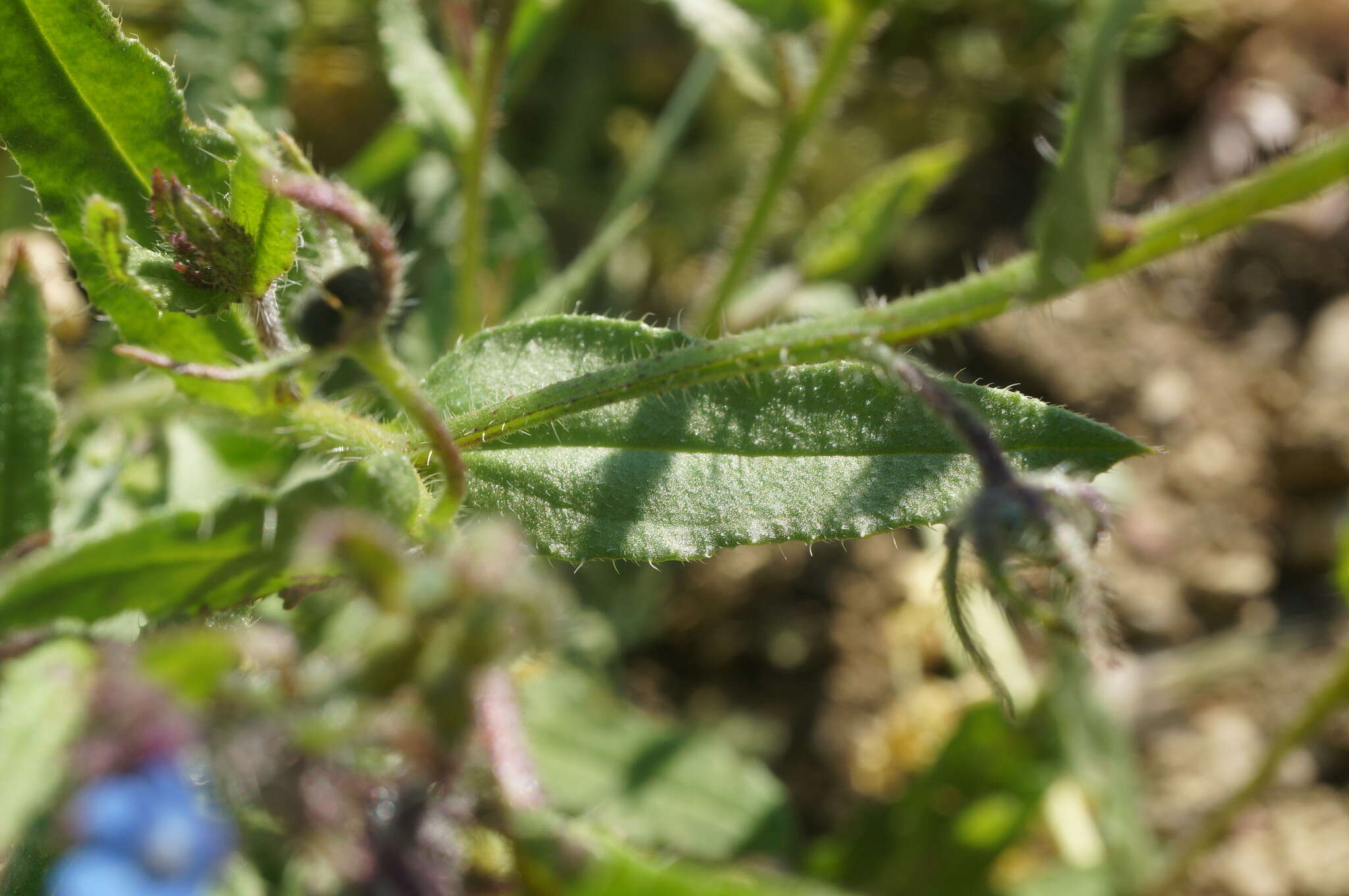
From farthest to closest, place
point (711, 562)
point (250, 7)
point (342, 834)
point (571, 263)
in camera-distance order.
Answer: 1. point (571, 263)
2. point (711, 562)
3. point (250, 7)
4. point (342, 834)

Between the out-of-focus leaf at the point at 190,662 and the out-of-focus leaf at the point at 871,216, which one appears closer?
the out-of-focus leaf at the point at 190,662

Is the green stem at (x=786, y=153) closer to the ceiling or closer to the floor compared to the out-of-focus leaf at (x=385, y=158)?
closer to the ceiling

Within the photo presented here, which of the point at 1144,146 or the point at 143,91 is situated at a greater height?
the point at 143,91

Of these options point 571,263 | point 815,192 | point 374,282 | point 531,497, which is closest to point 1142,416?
point 815,192

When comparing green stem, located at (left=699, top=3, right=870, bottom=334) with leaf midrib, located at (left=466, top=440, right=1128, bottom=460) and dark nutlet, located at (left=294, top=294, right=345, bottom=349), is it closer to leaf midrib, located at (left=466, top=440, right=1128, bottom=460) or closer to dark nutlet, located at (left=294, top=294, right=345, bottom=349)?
leaf midrib, located at (left=466, top=440, right=1128, bottom=460)

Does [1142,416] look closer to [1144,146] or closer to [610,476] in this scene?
[1144,146]

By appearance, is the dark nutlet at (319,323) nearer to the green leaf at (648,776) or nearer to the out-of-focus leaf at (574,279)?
the out-of-focus leaf at (574,279)

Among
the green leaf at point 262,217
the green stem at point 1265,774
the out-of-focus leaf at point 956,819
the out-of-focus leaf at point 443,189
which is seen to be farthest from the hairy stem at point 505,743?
the green stem at point 1265,774
